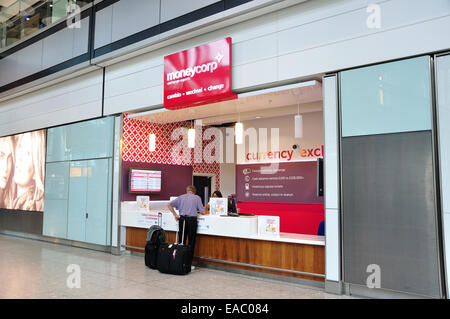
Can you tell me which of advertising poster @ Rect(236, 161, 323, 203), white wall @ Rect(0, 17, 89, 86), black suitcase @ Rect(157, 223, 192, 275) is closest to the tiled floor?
black suitcase @ Rect(157, 223, 192, 275)

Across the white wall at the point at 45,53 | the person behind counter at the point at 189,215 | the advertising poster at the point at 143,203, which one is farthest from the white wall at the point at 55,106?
the person behind counter at the point at 189,215

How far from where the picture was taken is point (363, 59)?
446 cm

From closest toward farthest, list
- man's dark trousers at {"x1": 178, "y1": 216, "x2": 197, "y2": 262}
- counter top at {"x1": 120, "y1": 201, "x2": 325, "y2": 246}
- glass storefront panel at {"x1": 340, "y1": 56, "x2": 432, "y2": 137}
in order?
glass storefront panel at {"x1": 340, "y1": 56, "x2": 432, "y2": 137} → counter top at {"x1": 120, "y1": 201, "x2": 325, "y2": 246} → man's dark trousers at {"x1": 178, "y1": 216, "x2": 197, "y2": 262}

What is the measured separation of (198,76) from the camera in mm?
6031

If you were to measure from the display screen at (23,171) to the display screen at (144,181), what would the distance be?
328 cm

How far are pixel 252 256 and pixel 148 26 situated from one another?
452 cm

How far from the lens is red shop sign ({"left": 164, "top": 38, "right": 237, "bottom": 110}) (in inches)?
225

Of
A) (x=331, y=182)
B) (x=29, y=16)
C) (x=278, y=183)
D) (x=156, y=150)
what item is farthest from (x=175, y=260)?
(x=29, y=16)

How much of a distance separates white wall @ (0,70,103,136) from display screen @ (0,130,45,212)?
0.32 m

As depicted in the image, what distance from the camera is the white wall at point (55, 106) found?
26.7ft

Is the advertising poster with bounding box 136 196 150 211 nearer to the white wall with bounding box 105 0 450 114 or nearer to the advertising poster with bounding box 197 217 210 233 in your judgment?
the advertising poster with bounding box 197 217 210 233

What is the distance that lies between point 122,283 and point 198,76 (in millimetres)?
3433

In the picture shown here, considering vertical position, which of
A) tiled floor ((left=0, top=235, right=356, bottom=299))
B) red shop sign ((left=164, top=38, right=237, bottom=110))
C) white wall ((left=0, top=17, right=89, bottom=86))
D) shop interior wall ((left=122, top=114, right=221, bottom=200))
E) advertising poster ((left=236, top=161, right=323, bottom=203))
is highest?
white wall ((left=0, top=17, right=89, bottom=86))
